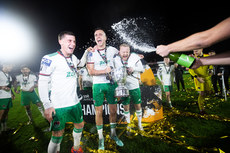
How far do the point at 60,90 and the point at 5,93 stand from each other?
3200 millimetres

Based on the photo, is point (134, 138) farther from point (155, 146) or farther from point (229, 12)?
point (229, 12)

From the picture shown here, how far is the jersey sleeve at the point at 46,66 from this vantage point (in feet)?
6.54

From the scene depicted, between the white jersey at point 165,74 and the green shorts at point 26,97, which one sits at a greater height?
the white jersey at point 165,74

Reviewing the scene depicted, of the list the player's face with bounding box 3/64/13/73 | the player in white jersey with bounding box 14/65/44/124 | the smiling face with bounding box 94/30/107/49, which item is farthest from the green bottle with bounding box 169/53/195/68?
the player in white jersey with bounding box 14/65/44/124

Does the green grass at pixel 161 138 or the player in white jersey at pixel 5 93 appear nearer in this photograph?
the green grass at pixel 161 138

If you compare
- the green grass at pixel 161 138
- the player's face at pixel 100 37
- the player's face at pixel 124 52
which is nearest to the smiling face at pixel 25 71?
the green grass at pixel 161 138

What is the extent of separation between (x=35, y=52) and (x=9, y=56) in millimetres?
790

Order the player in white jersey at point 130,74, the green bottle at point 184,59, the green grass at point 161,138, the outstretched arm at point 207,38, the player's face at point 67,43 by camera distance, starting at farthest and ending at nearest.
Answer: the player in white jersey at point 130,74
the green grass at point 161,138
the player's face at point 67,43
the green bottle at point 184,59
the outstretched arm at point 207,38

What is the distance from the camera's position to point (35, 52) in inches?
163

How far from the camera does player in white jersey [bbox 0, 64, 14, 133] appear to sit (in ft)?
11.8

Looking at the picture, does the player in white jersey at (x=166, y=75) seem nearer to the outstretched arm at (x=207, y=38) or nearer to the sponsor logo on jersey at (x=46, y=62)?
the outstretched arm at (x=207, y=38)

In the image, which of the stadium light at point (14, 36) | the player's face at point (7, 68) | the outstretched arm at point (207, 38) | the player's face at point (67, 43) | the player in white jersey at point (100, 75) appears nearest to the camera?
the outstretched arm at point (207, 38)

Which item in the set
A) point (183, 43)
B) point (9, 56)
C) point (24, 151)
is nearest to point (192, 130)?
point (183, 43)

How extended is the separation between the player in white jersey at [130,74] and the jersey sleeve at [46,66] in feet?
5.51
